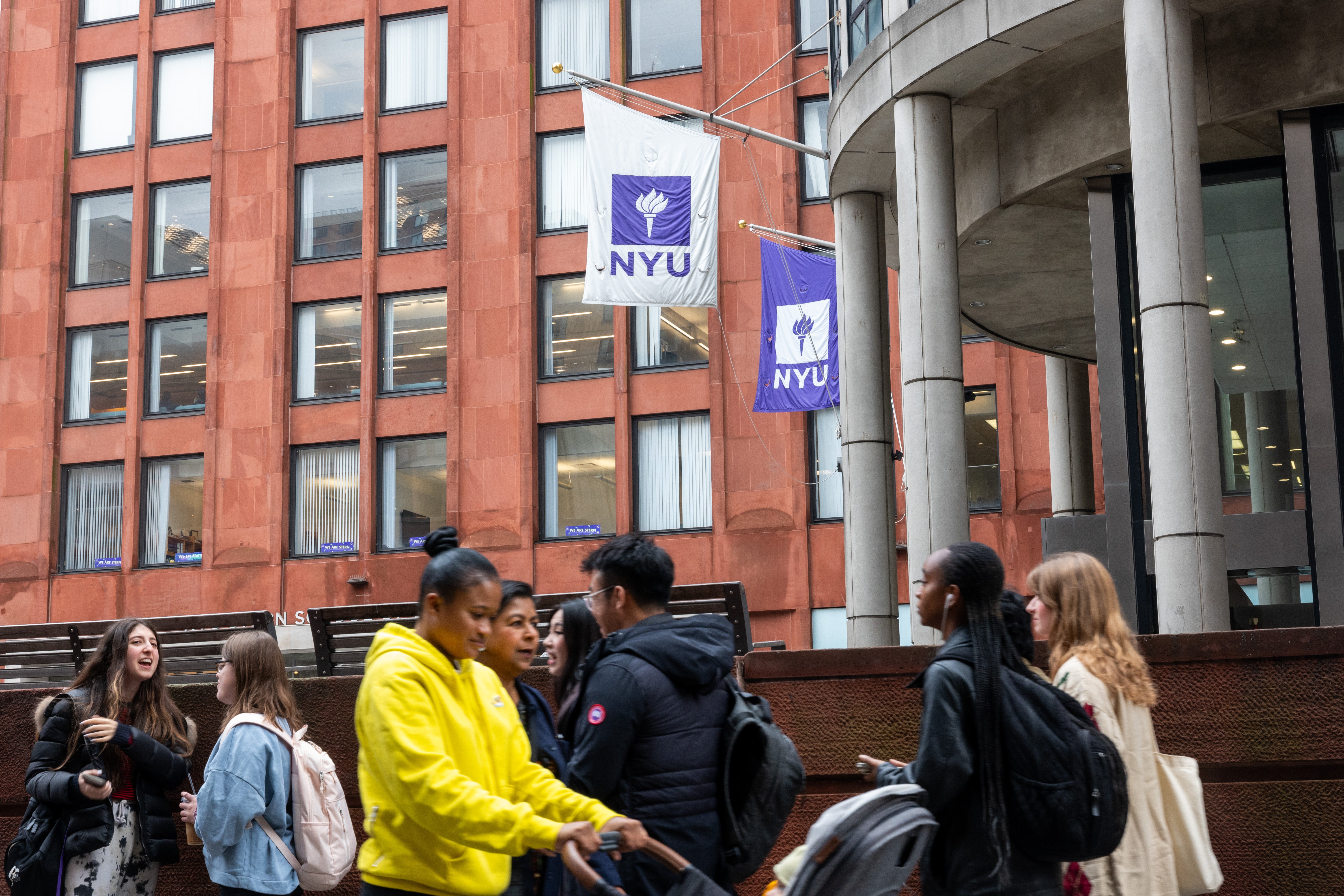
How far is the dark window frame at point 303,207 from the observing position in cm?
3625

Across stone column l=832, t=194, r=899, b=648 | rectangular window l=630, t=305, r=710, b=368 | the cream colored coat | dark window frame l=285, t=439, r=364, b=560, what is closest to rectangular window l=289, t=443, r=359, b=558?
dark window frame l=285, t=439, r=364, b=560

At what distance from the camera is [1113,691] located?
538 cm

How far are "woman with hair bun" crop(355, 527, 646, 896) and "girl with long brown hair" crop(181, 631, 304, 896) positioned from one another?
2230mm

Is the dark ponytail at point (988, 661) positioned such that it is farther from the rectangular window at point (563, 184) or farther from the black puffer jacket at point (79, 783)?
the rectangular window at point (563, 184)

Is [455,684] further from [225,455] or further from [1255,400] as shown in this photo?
[225,455]

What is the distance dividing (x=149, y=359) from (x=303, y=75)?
8.55 meters

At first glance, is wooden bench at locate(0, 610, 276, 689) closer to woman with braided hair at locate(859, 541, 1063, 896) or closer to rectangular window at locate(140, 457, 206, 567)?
woman with braided hair at locate(859, 541, 1063, 896)

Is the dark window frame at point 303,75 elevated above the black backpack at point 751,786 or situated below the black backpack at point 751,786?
above

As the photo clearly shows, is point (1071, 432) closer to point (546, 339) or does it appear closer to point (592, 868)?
point (546, 339)

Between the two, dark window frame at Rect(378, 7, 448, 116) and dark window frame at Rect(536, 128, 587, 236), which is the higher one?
dark window frame at Rect(378, 7, 448, 116)

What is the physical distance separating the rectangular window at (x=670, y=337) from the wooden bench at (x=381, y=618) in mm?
23138

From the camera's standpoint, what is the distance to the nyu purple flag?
2288 centimetres

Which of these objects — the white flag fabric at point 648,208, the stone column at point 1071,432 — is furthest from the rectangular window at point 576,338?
the stone column at point 1071,432

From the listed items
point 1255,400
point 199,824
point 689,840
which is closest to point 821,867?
point 689,840
